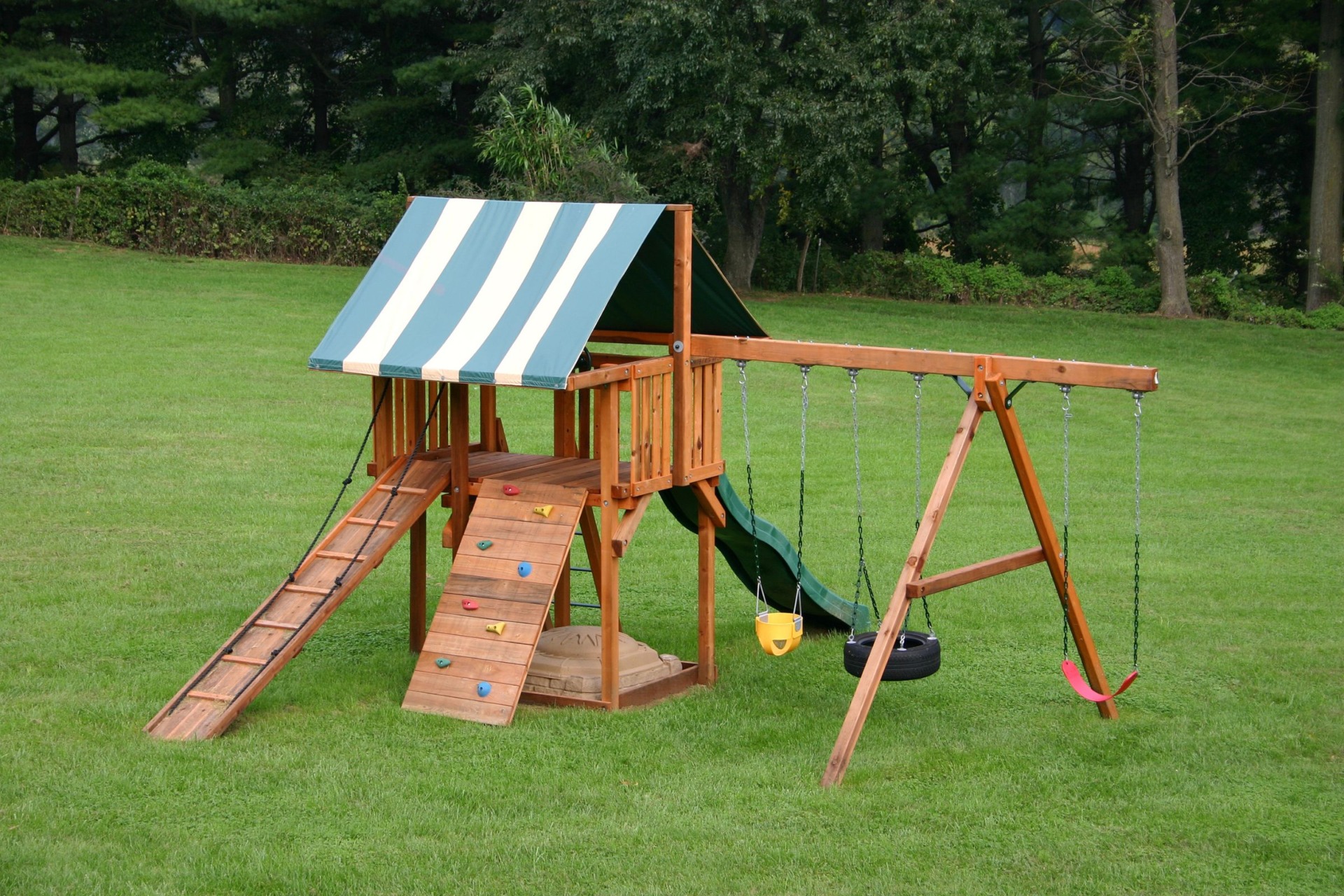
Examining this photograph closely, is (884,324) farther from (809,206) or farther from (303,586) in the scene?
(303,586)

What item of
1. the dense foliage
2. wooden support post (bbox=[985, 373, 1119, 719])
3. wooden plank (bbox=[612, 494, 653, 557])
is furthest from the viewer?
the dense foliage

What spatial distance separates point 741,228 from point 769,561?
2207 cm

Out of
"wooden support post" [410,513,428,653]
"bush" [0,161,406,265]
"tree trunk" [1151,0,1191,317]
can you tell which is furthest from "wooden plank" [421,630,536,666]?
"tree trunk" [1151,0,1191,317]

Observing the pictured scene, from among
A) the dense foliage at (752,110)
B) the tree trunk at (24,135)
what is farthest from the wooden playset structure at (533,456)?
the tree trunk at (24,135)

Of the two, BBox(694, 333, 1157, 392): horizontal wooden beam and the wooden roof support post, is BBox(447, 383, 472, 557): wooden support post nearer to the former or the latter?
the wooden roof support post

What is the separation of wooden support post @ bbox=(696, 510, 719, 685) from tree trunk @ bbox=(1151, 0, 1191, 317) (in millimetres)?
22765

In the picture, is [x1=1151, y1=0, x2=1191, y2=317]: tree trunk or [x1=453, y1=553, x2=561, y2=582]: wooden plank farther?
[x1=1151, y1=0, x2=1191, y2=317]: tree trunk

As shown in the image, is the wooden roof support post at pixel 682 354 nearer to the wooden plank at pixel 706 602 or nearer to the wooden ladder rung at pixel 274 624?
the wooden plank at pixel 706 602

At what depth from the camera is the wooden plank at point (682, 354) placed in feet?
27.3

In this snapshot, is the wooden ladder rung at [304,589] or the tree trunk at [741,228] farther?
the tree trunk at [741,228]

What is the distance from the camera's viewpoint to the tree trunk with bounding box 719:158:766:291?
98.9 ft

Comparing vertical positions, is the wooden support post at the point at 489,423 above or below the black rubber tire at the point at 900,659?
above

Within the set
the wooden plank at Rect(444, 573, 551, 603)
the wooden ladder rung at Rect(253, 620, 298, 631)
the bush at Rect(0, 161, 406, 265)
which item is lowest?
the wooden ladder rung at Rect(253, 620, 298, 631)

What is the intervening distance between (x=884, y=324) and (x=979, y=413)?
19.2m
